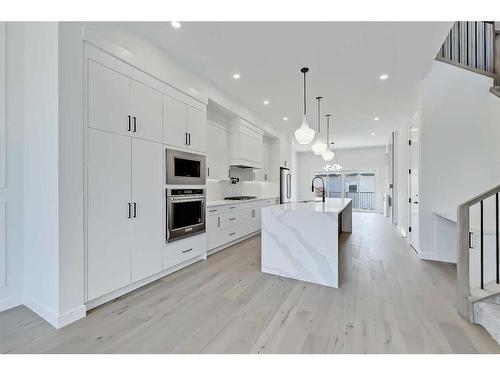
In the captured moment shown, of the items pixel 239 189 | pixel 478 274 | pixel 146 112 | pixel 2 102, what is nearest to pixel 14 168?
pixel 2 102

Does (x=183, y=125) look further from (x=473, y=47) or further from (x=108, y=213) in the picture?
(x=473, y=47)

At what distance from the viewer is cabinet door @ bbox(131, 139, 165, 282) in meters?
2.47

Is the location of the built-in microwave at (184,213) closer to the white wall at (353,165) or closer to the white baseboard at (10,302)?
the white baseboard at (10,302)

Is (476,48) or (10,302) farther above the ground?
(476,48)

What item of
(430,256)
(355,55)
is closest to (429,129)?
(355,55)

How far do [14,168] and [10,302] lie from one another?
1.26 meters

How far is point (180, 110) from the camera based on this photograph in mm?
3086

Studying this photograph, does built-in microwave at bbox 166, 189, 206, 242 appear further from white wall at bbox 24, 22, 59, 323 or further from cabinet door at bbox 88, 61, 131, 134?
white wall at bbox 24, 22, 59, 323

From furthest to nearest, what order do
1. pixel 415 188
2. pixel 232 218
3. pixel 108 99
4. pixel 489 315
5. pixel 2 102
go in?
1. pixel 232 218
2. pixel 415 188
3. pixel 108 99
4. pixel 2 102
5. pixel 489 315

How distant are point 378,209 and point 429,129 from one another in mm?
6862

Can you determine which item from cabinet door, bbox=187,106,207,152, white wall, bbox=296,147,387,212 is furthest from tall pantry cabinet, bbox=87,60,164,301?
white wall, bbox=296,147,387,212

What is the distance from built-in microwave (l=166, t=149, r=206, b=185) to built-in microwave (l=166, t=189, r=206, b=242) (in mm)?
131

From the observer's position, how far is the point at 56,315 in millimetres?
1857

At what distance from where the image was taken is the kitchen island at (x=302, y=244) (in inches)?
103
